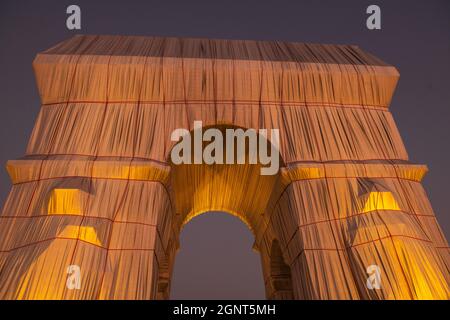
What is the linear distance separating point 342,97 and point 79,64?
18.4ft

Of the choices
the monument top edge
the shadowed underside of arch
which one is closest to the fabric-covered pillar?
the shadowed underside of arch

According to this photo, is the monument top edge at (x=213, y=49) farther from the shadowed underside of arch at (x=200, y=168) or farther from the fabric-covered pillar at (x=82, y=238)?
the fabric-covered pillar at (x=82, y=238)

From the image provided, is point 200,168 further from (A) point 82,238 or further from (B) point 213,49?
(A) point 82,238

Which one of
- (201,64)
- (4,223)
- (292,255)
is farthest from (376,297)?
(4,223)

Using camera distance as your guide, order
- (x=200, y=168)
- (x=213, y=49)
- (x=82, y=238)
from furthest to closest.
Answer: (x=200, y=168)
(x=213, y=49)
(x=82, y=238)

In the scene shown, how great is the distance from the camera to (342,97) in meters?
10.4

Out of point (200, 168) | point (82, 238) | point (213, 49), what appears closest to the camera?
point (82, 238)

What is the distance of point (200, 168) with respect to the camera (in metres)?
11.6

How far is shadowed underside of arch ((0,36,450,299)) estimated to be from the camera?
26.4 ft

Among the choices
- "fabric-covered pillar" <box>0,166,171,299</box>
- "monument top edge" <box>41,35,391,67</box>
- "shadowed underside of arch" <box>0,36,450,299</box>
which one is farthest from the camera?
"monument top edge" <box>41,35,391,67</box>

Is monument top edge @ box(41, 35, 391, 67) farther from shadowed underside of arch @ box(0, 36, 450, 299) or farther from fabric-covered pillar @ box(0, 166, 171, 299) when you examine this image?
fabric-covered pillar @ box(0, 166, 171, 299)

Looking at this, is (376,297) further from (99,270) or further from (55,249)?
(55,249)

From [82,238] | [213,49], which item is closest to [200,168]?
[213,49]

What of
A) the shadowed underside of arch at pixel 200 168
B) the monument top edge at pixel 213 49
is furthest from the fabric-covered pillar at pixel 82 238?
the monument top edge at pixel 213 49
